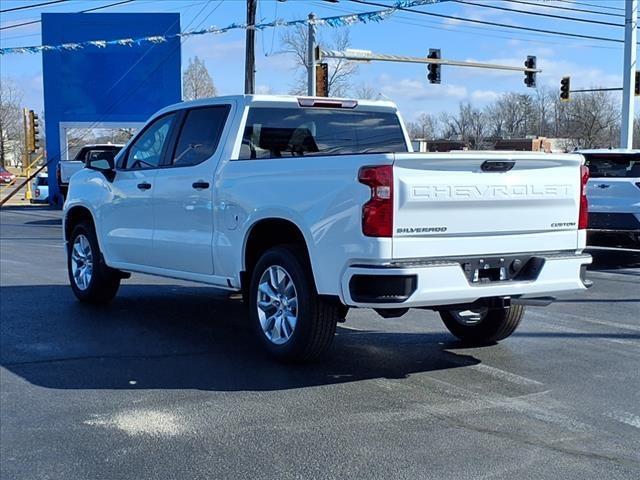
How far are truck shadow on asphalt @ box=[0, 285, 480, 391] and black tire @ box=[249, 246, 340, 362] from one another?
6.1 inches

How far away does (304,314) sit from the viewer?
5.75 metres

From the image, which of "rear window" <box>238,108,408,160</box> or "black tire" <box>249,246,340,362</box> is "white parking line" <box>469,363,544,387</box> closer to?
"black tire" <box>249,246,340,362</box>

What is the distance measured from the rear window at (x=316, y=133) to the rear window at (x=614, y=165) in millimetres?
6630

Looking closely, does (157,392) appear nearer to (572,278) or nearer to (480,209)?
(480,209)

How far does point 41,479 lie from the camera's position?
4027mm

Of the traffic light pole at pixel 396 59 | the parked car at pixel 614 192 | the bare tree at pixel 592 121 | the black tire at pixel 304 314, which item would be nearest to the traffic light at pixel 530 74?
the traffic light pole at pixel 396 59

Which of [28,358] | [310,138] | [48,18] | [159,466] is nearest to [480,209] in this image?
[310,138]

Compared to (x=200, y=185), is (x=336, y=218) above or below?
below

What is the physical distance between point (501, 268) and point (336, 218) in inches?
49.9

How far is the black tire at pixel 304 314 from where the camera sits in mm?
5738

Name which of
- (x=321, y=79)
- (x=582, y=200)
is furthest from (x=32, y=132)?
(x=582, y=200)

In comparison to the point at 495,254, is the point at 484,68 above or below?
above

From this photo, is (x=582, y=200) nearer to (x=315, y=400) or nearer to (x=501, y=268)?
(x=501, y=268)

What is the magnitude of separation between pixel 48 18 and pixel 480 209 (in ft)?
92.6
